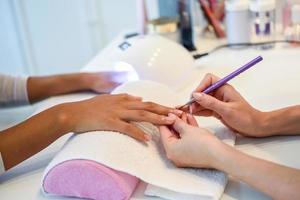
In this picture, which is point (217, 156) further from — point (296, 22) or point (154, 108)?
point (296, 22)

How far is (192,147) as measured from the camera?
609 mm

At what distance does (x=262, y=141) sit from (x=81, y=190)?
0.30 meters

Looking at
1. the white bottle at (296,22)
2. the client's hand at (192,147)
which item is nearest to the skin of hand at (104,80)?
the client's hand at (192,147)

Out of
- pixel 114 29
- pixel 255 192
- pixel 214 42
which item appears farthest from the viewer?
pixel 114 29

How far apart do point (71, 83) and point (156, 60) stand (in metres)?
0.20

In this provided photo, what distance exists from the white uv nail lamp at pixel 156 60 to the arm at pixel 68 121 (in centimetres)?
25

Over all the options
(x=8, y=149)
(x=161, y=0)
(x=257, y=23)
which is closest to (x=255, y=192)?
(x=8, y=149)

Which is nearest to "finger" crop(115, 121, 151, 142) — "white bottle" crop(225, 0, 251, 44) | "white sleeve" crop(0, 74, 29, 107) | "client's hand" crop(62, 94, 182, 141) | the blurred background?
"client's hand" crop(62, 94, 182, 141)

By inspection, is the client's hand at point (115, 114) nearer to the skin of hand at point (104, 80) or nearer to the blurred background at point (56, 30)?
the skin of hand at point (104, 80)

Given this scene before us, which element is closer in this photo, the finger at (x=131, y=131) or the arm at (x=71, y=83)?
the finger at (x=131, y=131)

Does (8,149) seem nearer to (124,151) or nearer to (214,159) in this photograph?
(124,151)

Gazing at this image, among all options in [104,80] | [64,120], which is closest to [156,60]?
[104,80]

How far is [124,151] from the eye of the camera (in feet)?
2.01

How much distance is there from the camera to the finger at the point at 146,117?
0.68m
